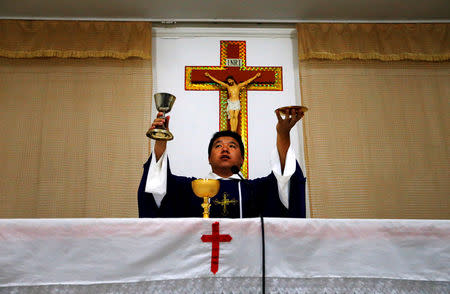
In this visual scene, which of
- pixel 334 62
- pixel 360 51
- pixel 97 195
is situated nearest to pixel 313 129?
pixel 334 62

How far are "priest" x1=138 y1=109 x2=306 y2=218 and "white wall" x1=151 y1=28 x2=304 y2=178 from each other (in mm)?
939

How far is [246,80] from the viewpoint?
404 centimetres

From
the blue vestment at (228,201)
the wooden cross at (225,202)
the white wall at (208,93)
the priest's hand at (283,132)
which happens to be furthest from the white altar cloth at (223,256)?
the white wall at (208,93)

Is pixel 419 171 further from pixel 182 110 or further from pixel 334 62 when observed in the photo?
pixel 182 110

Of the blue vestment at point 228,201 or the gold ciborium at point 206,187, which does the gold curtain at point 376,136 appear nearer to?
the blue vestment at point 228,201

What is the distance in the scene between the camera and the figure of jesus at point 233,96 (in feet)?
12.7

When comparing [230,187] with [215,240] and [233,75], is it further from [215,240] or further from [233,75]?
[233,75]

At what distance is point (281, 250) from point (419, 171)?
9.67 feet

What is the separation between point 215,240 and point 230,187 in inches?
50.4

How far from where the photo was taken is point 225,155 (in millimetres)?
2779

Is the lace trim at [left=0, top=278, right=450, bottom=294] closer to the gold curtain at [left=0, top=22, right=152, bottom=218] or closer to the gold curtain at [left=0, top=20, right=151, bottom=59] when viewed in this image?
the gold curtain at [left=0, top=22, right=152, bottom=218]

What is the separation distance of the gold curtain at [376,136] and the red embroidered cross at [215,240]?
235 centimetres

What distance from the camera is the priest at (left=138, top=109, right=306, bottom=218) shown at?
2.26 m

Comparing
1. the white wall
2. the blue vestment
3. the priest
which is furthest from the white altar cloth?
the white wall
